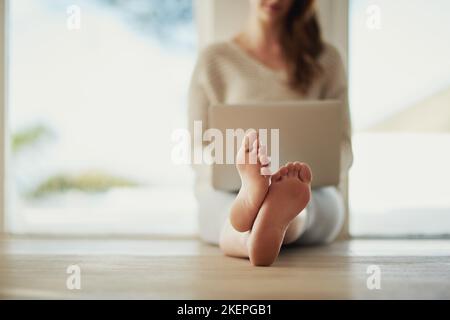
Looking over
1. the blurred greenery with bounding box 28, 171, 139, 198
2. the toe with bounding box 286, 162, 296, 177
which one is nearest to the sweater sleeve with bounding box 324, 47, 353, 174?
the toe with bounding box 286, 162, 296, 177

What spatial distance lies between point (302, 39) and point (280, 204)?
3.00ft

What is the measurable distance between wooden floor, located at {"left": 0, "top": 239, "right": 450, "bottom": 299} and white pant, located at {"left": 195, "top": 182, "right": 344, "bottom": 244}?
49mm

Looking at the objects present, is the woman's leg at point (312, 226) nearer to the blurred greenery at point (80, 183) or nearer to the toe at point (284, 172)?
the toe at point (284, 172)

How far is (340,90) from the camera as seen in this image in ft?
5.65

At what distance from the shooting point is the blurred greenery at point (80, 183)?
6.86ft

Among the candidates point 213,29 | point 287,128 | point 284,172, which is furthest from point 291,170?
point 213,29

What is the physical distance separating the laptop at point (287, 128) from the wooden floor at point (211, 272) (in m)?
0.26

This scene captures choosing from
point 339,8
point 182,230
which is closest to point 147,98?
point 182,230

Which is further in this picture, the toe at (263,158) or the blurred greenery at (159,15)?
the blurred greenery at (159,15)

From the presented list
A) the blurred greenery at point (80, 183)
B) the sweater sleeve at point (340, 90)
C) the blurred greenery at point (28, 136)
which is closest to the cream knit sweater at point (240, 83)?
the sweater sleeve at point (340, 90)

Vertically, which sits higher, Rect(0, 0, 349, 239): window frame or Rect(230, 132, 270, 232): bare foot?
Rect(0, 0, 349, 239): window frame

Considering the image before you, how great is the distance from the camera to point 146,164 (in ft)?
6.73

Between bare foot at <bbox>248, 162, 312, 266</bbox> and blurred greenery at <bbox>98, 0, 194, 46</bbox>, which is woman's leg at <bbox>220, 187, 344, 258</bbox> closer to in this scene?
bare foot at <bbox>248, 162, 312, 266</bbox>

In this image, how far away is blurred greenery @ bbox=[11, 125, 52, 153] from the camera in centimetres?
209
